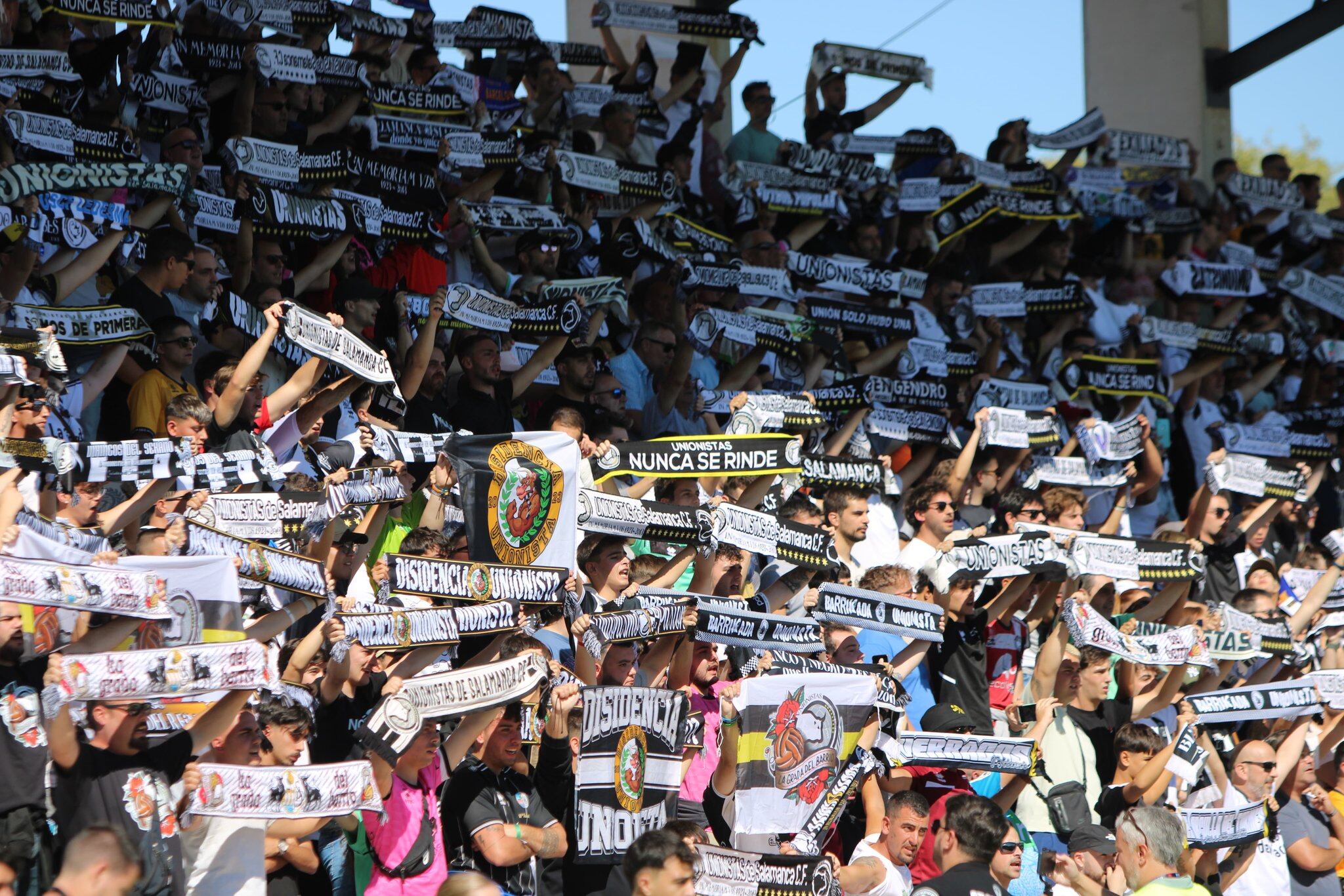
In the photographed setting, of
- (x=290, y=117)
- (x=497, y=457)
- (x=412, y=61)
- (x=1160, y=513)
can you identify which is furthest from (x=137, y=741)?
(x=1160, y=513)

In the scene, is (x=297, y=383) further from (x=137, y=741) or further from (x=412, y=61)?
(x=412, y=61)

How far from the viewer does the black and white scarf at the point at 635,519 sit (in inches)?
319

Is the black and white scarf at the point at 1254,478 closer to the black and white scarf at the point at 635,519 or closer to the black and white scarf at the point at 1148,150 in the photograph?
the black and white scarf at the point at 635,519

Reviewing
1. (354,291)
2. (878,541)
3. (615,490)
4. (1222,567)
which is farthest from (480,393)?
(1222,567)

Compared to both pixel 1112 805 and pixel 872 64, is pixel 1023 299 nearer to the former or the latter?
pixel 872 64

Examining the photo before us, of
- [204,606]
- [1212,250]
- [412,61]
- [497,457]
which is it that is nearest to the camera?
[204,606]

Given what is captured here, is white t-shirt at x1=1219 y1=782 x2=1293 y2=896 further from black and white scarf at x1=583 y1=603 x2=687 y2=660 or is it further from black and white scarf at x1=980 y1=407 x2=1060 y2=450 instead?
black and white scarf at x1=583 y1=603 x2=687 y2=660

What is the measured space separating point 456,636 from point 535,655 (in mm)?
357

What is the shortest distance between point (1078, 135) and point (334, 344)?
924 centimetres

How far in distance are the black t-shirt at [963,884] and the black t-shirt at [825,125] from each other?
8982 mm

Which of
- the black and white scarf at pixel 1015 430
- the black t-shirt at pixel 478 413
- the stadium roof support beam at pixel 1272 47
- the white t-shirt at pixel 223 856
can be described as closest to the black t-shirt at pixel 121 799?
the white t-shirt at pixel 223 856

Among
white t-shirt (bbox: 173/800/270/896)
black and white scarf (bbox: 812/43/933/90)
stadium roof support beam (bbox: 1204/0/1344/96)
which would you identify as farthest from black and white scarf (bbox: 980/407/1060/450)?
stadium roof support beam (bbox: 1204/0/1344/96)

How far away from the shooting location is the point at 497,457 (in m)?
8.04

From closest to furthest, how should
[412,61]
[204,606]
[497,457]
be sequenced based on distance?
[204,606]
[497,457]
[412,61]
